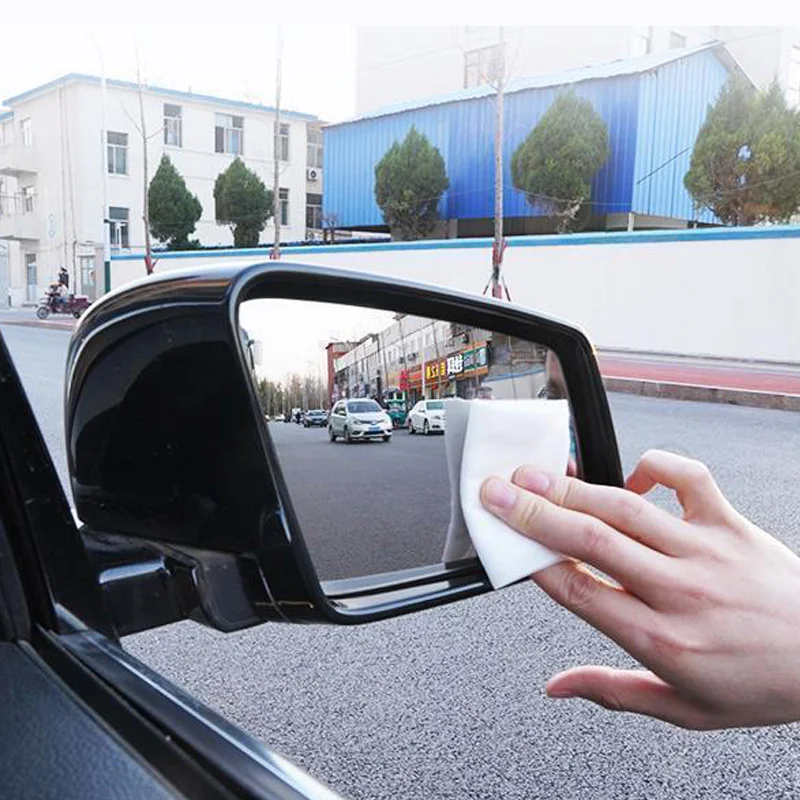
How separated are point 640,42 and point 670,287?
1325 centimetres

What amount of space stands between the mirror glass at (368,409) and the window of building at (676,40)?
26462 mm

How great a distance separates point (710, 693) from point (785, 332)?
505 inches

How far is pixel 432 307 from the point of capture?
798 millimetres

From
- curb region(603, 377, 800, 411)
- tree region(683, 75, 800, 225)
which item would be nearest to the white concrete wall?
curb region(603, 377, 800, 411)

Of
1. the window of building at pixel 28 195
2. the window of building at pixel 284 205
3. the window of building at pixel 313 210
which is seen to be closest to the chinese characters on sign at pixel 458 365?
the window of building at pixel 28 195

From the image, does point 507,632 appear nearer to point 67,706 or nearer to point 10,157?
point 67,706

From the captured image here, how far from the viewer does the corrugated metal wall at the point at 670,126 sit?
17.9 meters

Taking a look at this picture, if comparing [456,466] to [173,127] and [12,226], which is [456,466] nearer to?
[12,226]

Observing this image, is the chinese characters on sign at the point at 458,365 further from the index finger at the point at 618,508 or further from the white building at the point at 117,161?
the white building at the point at 117,161

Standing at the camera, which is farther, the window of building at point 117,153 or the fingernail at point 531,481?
the window of building at point 117,153

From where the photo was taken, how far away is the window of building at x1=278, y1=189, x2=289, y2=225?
28.5 meters

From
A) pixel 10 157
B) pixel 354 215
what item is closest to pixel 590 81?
pixel 354 215

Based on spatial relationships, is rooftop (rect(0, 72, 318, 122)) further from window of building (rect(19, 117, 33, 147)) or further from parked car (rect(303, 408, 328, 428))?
parked car (rect(303, 408, 328, 428))

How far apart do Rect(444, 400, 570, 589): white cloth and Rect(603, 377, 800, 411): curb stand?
784 cm
